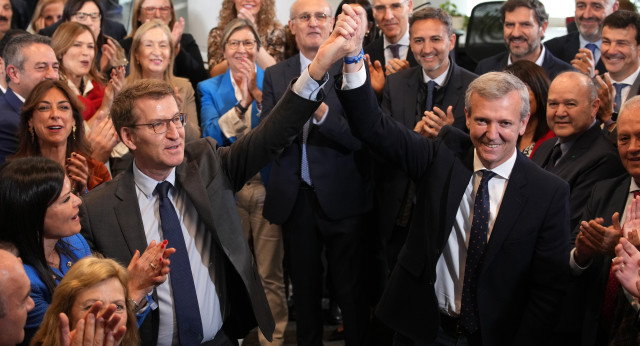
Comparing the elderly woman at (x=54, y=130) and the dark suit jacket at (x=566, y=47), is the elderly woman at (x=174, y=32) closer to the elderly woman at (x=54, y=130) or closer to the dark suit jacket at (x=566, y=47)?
the elderly woman at (x=54, y=130)

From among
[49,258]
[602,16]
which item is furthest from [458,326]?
[602,16]

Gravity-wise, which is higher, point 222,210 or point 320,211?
point 222,210

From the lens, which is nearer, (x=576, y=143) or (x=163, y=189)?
(x=163, y=189)

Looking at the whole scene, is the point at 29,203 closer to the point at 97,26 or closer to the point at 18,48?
the point at 18,48

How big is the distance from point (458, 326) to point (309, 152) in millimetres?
1432

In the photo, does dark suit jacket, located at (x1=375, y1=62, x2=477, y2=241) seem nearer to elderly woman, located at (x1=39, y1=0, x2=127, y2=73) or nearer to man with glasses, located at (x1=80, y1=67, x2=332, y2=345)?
man with glasses, located at (x1=80, y1=67, x2=332, y2=345)

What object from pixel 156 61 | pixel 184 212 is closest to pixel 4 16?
pixel 156 61

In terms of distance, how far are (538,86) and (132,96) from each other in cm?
212

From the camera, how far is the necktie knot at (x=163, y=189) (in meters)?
2.74

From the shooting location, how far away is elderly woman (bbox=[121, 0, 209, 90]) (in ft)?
17.7

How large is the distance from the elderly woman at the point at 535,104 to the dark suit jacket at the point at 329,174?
0.87 meters

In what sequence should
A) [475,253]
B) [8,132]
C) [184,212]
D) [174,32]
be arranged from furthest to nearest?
[174,32] → [8,132] → [475,253] → [184,212]

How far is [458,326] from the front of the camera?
2.97 metres

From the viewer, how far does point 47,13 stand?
573cm
